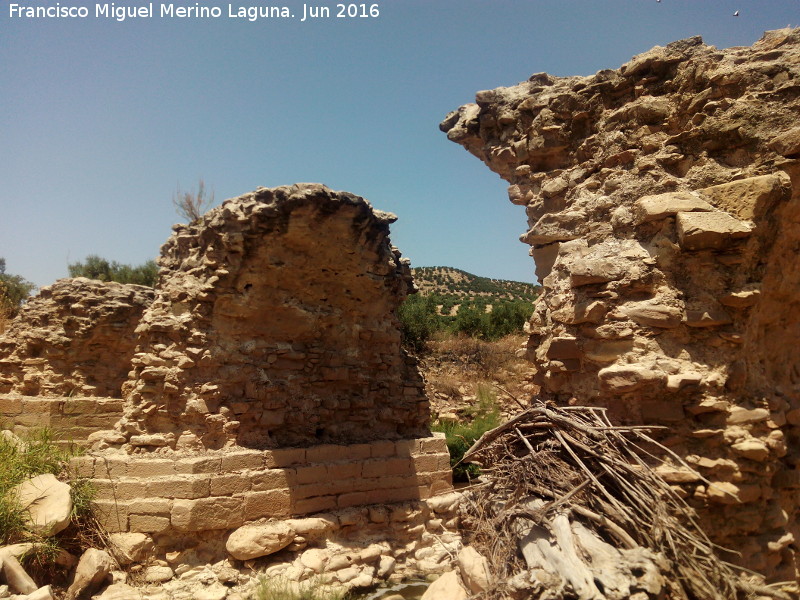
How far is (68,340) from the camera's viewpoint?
793 centimetres

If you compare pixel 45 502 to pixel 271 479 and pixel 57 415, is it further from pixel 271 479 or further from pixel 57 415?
pixel 57 415

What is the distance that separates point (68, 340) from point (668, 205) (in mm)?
8083

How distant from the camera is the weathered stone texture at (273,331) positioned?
5.91 metres

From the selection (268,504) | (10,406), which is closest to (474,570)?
(268,504)

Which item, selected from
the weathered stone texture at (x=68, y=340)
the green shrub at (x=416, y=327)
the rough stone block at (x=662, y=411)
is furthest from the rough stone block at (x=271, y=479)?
the green shrub at (x=416, y=327)

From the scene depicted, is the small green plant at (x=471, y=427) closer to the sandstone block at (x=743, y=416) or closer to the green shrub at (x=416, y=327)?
the green shrub at (x=416, y=327)

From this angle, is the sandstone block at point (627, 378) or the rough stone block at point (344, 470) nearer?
the sandstone block at point (627, 378)

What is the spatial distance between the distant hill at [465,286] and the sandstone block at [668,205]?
28654 mm

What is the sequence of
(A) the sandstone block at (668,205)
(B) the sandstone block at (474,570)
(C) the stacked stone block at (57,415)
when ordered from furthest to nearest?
(C) the stacked stone block at (57,415), (A) the sandstone block at (668,205), (B) the sandstone block at (474,570)

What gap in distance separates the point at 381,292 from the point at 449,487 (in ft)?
9.15

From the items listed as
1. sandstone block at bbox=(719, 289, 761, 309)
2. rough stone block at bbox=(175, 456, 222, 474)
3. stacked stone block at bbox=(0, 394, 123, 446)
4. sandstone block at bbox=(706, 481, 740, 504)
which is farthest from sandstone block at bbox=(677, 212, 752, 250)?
stacked stone block at bbox=(0, 394, 123, 446)

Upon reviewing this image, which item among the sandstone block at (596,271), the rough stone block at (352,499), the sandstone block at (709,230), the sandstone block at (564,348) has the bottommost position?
the rough stone block at (352,499)

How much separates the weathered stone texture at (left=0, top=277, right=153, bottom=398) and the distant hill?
25.1 m

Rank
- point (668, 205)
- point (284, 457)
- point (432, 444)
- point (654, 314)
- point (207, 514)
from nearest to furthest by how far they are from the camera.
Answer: point (654, 314), point (668, 205), point (207, 514), point (284, 457), point (432, 444)
